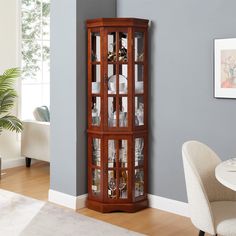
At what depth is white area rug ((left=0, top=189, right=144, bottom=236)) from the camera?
3.72 meters

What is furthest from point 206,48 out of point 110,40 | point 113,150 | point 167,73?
point 113,150

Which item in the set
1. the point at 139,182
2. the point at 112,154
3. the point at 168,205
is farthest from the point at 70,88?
the point at 168,205

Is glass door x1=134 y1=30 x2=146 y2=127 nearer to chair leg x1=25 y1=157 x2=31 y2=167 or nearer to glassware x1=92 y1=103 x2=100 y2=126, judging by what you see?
glassware x1=92 y1=103 x2=100 y2=126

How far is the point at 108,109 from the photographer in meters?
4.21

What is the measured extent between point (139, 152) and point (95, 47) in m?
1.05

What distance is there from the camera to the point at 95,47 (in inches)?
168

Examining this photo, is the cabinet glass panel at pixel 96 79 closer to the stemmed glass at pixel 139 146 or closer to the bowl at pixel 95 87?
the bowl at pixel 95 87

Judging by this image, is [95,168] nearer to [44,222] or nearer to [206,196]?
[44,222]

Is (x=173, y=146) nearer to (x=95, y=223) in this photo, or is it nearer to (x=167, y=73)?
(x=167, y=73)

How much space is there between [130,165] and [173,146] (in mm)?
426

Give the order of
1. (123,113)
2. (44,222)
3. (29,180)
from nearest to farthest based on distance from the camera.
A: (44,222) < (123,113) < (29,180)

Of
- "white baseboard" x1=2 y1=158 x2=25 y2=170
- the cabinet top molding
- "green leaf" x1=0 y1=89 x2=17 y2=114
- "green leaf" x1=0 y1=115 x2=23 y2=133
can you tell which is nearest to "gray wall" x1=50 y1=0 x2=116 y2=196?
the cabinet top molding

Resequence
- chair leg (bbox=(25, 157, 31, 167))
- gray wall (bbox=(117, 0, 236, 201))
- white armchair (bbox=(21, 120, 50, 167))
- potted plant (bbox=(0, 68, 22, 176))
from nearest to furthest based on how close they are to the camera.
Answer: gray wall (bbox=(117, 0, 236, 201)), potted plant (bbox=(0, 68, 22, 176)), white armchair (bbox=(21, 120, 50, 167)), chair leg (bbox=(25, 157, 31, 167))

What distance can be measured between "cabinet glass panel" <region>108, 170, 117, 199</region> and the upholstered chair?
1.25m
